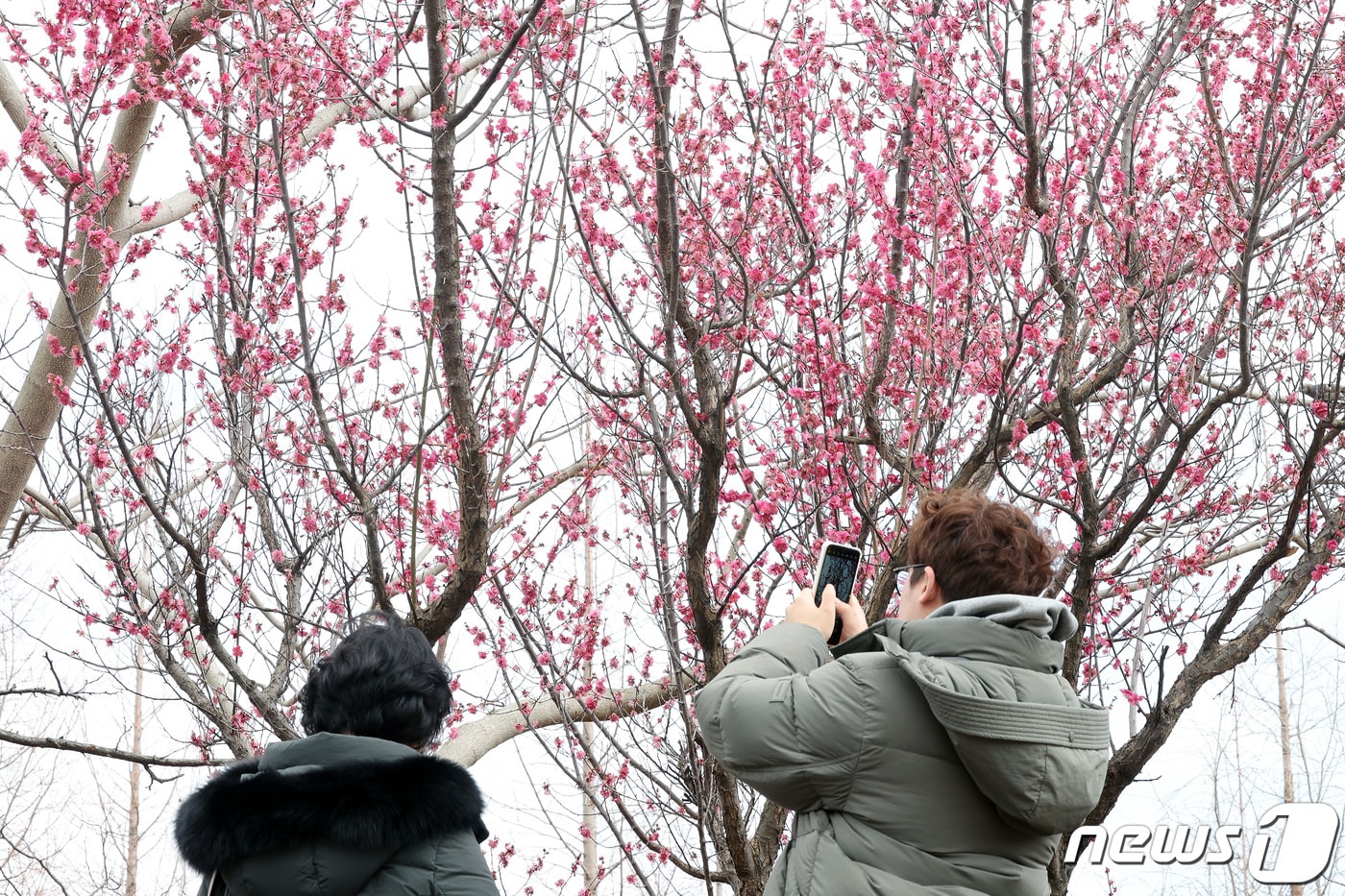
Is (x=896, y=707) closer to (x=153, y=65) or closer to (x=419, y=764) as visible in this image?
(x=419, y=764)

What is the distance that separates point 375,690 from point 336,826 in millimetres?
214

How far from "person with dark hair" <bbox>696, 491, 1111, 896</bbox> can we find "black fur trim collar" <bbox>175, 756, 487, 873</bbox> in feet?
1.40

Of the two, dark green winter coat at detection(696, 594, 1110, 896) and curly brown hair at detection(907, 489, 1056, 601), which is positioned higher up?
curly brown hair at detection(907, 489, 1056, 601)

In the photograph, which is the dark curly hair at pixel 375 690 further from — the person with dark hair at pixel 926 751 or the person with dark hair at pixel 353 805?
the person with dark hair at pixel 926 751

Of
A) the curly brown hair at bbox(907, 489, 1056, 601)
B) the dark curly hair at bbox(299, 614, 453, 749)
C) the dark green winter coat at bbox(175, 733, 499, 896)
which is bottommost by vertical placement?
the dark green winter coat at bbox(175, 733, 499, 896)

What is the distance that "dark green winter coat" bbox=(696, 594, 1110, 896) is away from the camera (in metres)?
1.61

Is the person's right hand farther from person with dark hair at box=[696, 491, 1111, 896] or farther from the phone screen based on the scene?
person with dark hair at box=[696, 491, 1111, 896]

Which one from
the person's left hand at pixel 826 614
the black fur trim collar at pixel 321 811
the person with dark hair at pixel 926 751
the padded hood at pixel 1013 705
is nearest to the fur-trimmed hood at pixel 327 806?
the black fur trim collar at pixel 321 811

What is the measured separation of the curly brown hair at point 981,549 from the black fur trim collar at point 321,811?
0.81 metres

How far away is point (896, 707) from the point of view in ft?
5.43

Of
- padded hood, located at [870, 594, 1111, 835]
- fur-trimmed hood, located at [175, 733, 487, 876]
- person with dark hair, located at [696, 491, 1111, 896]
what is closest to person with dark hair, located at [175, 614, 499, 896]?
fur-trimmed hood, located at [175, 733, 487, 876]

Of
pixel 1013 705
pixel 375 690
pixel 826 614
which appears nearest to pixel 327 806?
pixel 375 690

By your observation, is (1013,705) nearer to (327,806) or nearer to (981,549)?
(981,549)

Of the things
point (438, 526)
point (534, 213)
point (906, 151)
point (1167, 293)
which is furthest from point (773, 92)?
point (438, 526)
